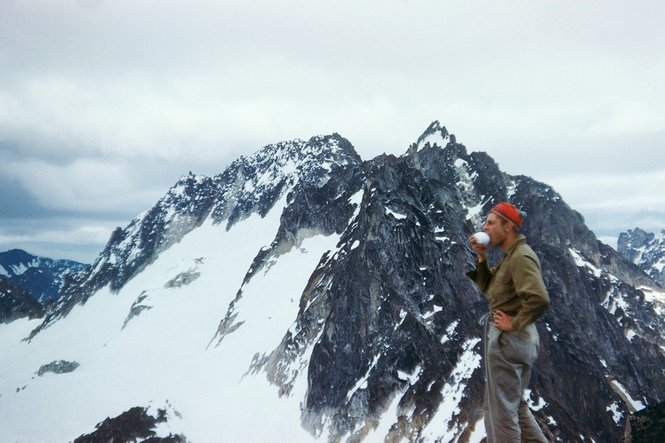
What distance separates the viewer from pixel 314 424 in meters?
60.7

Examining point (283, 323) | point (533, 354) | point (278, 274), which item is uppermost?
point (278, 274)

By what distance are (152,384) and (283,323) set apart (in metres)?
37.1

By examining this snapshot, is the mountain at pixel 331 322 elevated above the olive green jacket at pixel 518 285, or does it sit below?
above

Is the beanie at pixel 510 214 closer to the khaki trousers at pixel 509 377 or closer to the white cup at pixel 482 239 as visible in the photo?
the white cup at pixel 482 239

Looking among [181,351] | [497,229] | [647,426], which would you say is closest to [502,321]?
[497,229]

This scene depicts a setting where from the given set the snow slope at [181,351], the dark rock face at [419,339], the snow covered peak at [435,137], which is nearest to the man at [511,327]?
the dark rock face at [419,339]

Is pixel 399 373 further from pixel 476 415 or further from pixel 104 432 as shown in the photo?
pixel 104 432

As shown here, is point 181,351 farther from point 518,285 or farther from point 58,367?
point 518,285

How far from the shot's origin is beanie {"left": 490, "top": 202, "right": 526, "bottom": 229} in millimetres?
5617

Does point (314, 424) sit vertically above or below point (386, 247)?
below

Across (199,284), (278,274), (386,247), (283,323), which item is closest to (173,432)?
(283,323)

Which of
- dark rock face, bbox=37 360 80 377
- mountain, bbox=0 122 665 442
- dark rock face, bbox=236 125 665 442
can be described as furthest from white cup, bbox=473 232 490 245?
dark rock face, bbox=37 360 80 377

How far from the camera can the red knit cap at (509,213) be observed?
5621 millimetres

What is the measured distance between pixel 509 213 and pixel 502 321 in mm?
A: 1295
